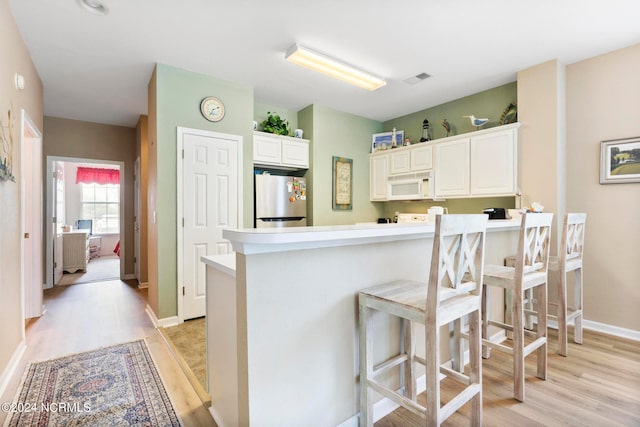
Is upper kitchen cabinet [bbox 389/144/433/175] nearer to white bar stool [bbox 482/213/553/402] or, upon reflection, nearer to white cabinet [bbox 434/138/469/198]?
white cabinet [bbox 434/138/469/198]

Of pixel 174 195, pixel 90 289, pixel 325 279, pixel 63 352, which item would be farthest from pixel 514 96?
pixel 90 289

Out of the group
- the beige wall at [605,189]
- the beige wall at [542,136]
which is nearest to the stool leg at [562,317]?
the beige wall at [542,136]

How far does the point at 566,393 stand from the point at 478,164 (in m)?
2.39

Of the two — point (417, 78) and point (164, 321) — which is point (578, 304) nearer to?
point (417, 78)

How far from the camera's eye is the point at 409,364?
169 centimetres

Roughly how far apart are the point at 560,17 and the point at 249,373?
318 centimetres

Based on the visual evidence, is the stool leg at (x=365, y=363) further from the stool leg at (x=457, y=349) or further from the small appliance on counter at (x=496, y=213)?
the small appliance on counter at (x=496, y=213)

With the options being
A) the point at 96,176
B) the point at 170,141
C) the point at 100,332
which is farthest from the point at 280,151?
the point at 96,176

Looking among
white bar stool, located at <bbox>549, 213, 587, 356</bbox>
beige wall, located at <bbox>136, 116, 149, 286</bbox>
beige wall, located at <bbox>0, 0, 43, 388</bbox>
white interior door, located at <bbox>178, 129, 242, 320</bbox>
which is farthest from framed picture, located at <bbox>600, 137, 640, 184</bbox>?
beige wall, located at <bbox>136, 116, 149, 286</bbox>

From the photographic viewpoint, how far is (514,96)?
138 inches

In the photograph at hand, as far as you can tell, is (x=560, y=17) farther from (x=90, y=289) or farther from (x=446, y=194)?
(x=90, y=289)

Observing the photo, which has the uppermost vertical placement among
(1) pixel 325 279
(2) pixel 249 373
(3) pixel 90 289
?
(1) pixel 325 279

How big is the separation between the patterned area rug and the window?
276 inches

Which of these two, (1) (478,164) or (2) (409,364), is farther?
(1) (478,164)
